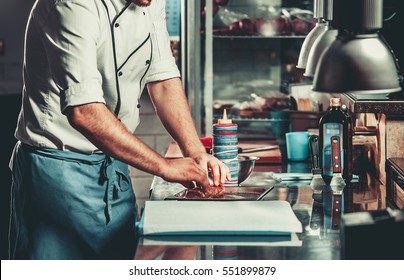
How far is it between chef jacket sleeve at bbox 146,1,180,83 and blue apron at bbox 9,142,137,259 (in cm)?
48

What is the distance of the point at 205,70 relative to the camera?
464 cm

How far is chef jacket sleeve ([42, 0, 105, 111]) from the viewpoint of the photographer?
7.94 feet

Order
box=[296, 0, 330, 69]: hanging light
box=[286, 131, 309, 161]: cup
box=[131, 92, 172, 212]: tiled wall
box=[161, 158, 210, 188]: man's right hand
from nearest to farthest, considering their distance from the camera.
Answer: box=[161, 158, 210, 188]: man's right hand < box=[296, 0, 330, 69]: hanging light < box=[286, 131, 309, 161]: cup < box=[131, 92, 172, 212]: tiled wall

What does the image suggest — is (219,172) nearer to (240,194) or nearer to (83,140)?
(240,194)

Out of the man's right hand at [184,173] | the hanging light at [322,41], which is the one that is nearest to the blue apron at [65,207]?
the man's right hand at [184,173]

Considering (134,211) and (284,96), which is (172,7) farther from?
(134,211)

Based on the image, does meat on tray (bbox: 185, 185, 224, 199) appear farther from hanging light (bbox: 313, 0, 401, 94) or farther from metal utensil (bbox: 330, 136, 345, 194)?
hanging light (bbox: 313, 0, 401, 94)

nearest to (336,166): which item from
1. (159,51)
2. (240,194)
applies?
(240,194)

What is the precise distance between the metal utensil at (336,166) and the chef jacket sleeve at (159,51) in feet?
2.27

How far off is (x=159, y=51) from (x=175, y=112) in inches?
9.5

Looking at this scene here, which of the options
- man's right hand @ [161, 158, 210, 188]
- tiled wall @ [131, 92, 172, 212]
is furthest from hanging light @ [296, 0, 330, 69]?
tiled wall @ [131, 92, 172, 212]

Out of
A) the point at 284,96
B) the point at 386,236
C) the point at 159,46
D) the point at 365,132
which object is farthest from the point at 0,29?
the point at 386,236

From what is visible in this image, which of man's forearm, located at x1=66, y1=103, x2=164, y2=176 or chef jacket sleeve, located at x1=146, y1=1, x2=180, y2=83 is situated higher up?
chef jacket sleeve, located at x1=146, y1=1, x2=180, y2=83

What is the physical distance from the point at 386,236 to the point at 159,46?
1.71 m
